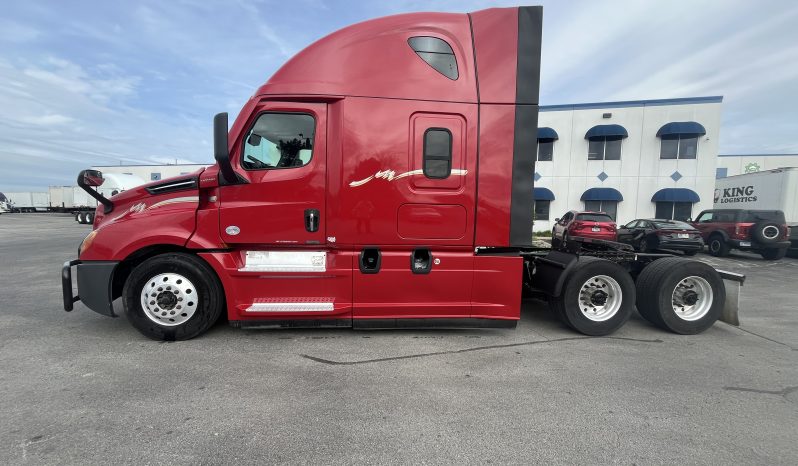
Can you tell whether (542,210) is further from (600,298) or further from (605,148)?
(600,298)

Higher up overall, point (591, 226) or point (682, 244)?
point (591, 226)

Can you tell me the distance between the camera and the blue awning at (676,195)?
18.6 metres

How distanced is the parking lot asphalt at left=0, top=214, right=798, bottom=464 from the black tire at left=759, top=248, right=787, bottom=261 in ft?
35.3

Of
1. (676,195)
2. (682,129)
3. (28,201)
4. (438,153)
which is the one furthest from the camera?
(28,201)

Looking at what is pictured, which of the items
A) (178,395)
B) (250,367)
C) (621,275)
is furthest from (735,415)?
(178,395)

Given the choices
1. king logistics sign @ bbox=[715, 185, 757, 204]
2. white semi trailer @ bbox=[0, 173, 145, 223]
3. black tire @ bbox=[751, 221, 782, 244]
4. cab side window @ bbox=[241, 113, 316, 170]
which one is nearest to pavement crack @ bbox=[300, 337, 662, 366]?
cab side window @ bbox=[241, 113, 316, 170]

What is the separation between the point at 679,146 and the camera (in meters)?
19.0

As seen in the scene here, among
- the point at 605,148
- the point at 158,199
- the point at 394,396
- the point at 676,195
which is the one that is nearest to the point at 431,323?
the point at 394,396

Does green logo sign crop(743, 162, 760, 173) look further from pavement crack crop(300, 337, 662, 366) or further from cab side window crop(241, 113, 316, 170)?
cab side window crop(241, 113, 316, 170)

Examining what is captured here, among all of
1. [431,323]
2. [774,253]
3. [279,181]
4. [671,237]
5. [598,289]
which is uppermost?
[279,181]

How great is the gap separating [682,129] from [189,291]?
75.9 ft

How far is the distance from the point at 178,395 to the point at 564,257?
4.42m

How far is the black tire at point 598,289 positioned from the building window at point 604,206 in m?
17.7

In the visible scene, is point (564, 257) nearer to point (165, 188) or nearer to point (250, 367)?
point (250, 367)
